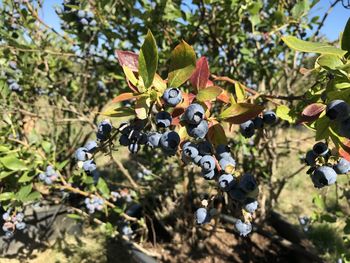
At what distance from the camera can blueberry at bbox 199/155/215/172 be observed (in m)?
0.68

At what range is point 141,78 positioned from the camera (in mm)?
669

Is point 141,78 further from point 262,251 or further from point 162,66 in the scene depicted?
point 262,251

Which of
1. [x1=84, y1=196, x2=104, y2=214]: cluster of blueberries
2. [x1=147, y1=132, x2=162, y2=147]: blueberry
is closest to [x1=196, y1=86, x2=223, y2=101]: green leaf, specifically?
[x1=147, y1=132, x2=162, y2=147]: blueberry

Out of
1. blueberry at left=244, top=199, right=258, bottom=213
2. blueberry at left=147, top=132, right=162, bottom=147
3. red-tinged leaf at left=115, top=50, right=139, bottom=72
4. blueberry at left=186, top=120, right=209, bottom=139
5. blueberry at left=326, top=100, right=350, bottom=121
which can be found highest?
red-tinged leaf at left=115, top=50, right=139, bottom=72

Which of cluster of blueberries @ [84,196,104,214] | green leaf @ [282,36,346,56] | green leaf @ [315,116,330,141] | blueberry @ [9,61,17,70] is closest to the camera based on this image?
green leaf @ [282,36,346,56]

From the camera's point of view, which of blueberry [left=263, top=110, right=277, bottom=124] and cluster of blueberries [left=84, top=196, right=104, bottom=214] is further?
cluster of blueberries [left=84, top=196, right=104, bottom=214]

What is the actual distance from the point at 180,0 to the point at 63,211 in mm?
1534

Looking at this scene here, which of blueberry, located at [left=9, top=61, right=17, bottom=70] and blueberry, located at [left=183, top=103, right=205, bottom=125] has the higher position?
blueberry, located at [left=183, top=103, right=205, bottom=125]

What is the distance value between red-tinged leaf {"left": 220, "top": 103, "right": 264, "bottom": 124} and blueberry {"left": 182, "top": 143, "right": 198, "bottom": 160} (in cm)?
8

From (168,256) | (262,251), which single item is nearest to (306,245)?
(262,251)

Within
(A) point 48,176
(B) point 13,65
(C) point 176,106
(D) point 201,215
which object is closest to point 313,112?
(C) point 176,106

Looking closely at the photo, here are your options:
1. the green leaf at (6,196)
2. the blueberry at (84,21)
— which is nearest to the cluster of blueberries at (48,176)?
the green leaf at (6,196)

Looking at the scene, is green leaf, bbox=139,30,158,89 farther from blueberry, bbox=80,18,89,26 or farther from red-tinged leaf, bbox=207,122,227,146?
blueberry, bbox=80,18,89,26

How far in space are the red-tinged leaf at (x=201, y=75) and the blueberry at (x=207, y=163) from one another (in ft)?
0.42
